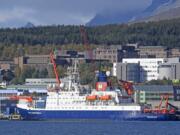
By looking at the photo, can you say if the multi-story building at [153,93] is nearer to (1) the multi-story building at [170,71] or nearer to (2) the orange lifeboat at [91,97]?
(2) the orange lifeboat at [91,97]

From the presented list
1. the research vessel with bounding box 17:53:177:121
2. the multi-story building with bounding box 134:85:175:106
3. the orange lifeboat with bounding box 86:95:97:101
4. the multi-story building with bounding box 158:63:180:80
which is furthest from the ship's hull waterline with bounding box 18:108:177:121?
the multi-story building with bounding box 158:63:180:80

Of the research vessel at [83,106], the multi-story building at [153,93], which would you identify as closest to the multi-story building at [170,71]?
the multi-story building at [153,93]

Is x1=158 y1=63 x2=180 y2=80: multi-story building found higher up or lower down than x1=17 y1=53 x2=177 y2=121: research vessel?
higher up

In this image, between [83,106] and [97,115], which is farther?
[83,106]

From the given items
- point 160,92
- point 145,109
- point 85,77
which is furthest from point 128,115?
point 85,77

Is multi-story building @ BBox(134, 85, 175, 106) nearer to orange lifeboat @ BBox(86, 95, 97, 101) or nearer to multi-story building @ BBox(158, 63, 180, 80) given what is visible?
orange lifeboat @ BBox(86, 95, 97, 101)

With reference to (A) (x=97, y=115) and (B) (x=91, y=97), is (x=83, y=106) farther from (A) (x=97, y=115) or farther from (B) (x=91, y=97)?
(A) (x=97, y=115)

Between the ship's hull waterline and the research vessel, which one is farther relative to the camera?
the research vessel

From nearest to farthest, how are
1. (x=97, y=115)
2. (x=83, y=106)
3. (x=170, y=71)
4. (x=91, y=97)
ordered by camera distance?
1. (x=97, y=115)
2. (x=83, y=106)
3. (x=91, y=97)
4. (x=170, y=71)

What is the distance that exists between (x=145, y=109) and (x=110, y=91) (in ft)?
18.9

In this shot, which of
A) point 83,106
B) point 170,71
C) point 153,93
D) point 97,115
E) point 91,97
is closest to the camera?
point 97,115

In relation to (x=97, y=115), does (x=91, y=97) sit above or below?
above

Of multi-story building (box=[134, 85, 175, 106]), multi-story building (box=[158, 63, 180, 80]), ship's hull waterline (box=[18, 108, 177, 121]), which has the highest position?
multi-story building (box=[158, 63, 180, 80])

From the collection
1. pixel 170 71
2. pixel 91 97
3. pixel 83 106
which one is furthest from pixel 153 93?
pixel 170 71
